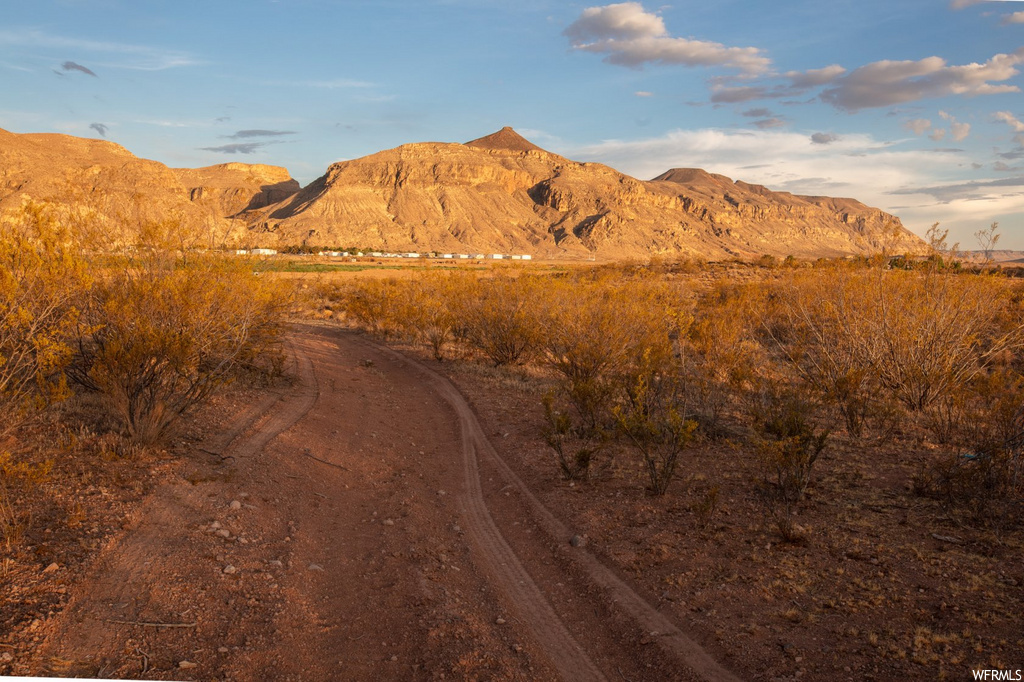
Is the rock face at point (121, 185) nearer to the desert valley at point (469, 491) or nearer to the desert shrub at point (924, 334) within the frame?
the desert valley at point (469, 491)

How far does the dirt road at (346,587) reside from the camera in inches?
163

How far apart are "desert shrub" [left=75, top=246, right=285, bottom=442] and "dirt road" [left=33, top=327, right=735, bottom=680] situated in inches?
36.9

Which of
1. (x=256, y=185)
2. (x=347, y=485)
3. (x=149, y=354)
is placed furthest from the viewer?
(x=256, y=185)

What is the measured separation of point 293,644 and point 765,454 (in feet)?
18.3

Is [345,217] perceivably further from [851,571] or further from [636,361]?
[851,571]

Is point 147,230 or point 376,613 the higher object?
point 147,230

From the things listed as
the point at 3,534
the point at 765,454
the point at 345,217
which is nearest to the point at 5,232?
the point at 3,534

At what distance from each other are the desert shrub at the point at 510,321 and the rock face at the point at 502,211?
91.0 meters

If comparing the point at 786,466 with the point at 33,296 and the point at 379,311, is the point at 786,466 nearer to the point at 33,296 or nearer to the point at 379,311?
the point at 33,296

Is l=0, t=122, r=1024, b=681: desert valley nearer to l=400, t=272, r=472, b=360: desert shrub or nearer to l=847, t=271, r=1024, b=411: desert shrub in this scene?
l=847, t=271, r=1024, b=411: desert shrub

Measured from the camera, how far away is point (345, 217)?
111 meters

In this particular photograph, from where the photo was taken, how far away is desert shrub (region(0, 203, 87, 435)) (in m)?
5.96

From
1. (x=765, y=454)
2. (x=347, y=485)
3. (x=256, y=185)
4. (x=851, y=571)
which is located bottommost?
(x=347, y=485)

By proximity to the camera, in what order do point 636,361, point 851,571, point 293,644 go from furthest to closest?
1. point 636,361
2. point 851,571
3. point 293,644
